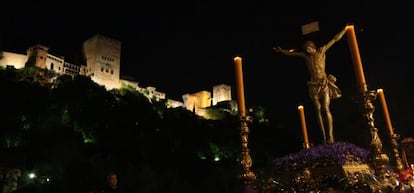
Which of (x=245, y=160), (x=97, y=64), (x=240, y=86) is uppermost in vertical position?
(x=97, y=64)

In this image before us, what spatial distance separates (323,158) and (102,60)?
65.7m

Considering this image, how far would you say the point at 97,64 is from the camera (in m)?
65.9

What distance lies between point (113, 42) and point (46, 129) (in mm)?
38142

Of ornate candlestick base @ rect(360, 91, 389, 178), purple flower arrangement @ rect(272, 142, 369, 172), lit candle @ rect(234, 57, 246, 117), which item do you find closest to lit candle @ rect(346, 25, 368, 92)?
ornate candlestick base @ rect(360, 91, 389, 178)

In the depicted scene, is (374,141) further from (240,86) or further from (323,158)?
(240,86)

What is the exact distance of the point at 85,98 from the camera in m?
45.8

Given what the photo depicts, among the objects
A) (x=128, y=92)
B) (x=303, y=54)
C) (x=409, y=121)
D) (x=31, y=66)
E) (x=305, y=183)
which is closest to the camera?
(x=305, y=183)

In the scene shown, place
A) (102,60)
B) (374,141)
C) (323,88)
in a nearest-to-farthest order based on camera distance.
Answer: (374,141), (323,88), (102,60)

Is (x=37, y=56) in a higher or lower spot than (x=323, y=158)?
higher

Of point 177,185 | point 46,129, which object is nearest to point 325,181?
point 177,185

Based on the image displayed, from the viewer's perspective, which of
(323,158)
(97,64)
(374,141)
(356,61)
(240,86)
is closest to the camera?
(374,141)

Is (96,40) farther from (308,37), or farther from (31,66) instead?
(308,37)

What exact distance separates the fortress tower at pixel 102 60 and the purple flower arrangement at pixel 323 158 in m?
63.0

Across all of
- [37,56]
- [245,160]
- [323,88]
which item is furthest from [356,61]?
[37,56]
